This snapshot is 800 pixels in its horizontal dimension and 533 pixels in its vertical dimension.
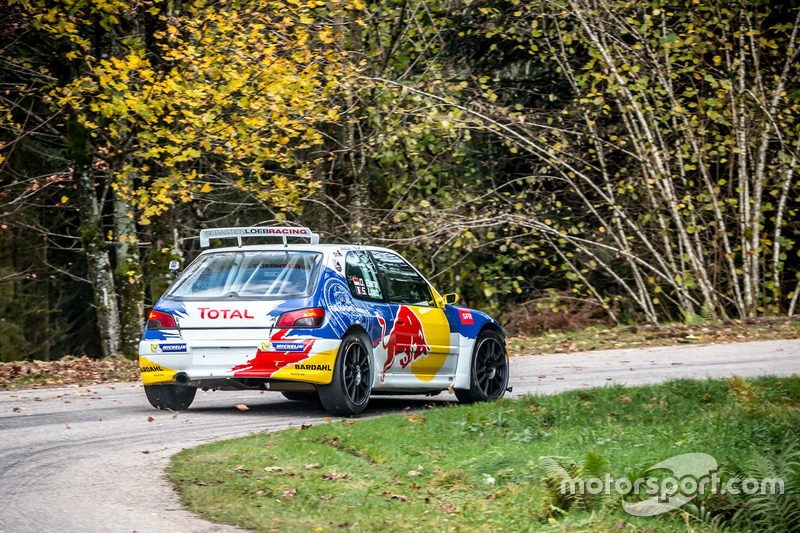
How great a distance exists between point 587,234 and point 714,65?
458 centimetres

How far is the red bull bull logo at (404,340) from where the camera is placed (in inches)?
419

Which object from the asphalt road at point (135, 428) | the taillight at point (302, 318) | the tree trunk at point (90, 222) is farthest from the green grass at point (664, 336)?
the taillight at point (302, 318)

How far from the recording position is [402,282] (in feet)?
37.2

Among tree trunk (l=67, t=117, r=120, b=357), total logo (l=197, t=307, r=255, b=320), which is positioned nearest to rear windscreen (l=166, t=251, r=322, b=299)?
total logo (l=197, t=307, r=255, b=320)

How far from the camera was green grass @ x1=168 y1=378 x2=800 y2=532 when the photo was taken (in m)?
5.88

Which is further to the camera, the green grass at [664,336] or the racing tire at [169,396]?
the green grass at [664,336]

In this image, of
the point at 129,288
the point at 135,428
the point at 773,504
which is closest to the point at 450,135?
the point at 129,288

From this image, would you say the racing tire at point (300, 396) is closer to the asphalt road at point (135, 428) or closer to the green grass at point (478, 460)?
the asphalt road at point (135, 428)

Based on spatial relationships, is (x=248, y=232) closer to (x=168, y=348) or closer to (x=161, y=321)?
(x=161, y=321)

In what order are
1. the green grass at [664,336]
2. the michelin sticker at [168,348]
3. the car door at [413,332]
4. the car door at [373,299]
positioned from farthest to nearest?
the green grass at [664,336], the car door at [413,332], the car door at [373,299], the michelin sticker at [168,348]

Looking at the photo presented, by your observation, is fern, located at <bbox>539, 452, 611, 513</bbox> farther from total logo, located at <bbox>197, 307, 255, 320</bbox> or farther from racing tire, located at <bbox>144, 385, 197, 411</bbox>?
racing tire, located at <bbox>144, 385, 197, 411</bbox>

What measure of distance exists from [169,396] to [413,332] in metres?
2.62

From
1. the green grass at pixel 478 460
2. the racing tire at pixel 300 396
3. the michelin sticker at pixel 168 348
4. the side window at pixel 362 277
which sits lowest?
the racing tire at pixel 300 396

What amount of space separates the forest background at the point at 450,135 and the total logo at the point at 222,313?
26.2 feet
